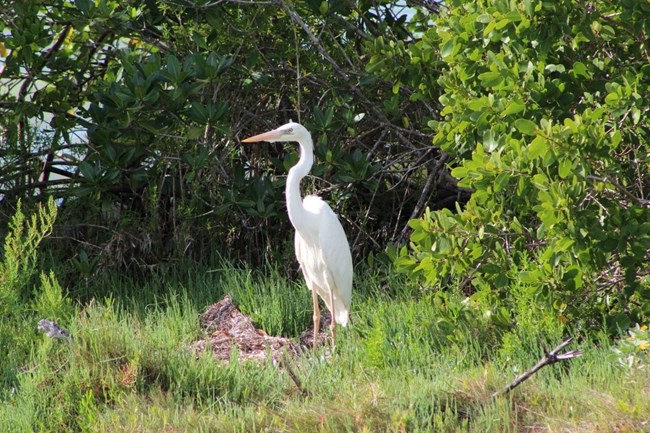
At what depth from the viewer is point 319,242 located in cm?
651

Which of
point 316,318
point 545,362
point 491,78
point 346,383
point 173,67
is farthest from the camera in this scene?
point 173,67

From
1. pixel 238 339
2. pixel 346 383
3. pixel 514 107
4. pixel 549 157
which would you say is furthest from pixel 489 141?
pixel 238 339

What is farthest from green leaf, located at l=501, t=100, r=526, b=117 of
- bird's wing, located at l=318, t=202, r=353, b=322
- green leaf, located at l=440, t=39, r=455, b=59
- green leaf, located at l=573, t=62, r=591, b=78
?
bird's wing, located at l=318, t=202, r=353, b=322

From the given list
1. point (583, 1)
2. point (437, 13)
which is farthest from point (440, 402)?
point (437, 13)

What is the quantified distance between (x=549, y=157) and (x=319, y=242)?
83.4 inches

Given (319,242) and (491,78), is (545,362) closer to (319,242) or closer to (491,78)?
(491,78)

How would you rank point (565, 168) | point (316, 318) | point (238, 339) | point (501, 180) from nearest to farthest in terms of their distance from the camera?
point (565, 168) < point (501, 180) < point (238, 339) < point (316, 318)

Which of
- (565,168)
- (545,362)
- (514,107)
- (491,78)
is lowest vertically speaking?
(545,362)

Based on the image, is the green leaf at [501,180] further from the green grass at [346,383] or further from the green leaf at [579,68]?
the green grass at [346,383]

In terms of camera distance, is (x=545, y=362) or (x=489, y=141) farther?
(x=489, y=141)

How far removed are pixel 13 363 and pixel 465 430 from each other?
98.3 inches

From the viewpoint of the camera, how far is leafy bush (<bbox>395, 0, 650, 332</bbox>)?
16.0 ft

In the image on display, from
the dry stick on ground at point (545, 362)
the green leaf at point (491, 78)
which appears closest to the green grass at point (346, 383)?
the dry stick on ground at point (545, 362)

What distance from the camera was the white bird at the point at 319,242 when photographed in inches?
251
